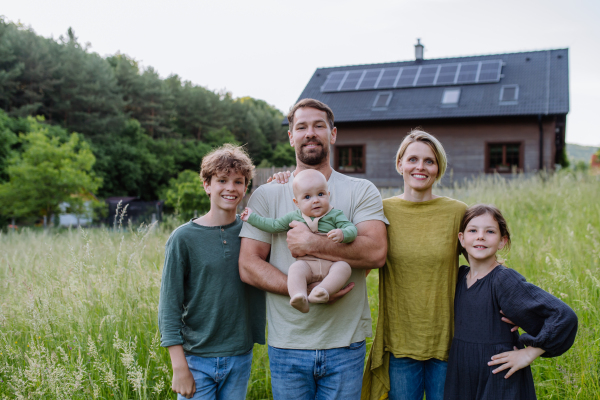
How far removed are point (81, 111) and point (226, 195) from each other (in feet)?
103

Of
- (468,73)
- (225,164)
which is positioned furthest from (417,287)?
(468,73)

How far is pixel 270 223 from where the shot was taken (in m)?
2.23

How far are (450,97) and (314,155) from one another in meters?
18.0

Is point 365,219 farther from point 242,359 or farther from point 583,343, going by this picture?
point 583,343

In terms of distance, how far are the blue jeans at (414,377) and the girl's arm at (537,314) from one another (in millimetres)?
532

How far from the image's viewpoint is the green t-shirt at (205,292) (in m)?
2.26

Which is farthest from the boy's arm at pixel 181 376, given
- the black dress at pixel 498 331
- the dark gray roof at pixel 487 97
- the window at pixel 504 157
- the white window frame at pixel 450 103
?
the white window frame at pixel 450 103

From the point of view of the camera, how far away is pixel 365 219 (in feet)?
7.59

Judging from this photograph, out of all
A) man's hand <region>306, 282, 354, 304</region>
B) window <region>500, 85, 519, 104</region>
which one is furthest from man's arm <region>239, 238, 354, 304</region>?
window <region>500, 85, 519, 104</region>

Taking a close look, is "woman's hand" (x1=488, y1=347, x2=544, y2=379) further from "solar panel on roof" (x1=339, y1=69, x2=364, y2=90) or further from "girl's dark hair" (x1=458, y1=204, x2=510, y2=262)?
"solar panel on roof" (x1=339, y1=69, x2=364, y2=90)

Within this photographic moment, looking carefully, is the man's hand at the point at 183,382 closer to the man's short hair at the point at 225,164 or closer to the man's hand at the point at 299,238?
the man's hand at the point at 299,238

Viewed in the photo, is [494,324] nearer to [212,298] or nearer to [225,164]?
[212,298]

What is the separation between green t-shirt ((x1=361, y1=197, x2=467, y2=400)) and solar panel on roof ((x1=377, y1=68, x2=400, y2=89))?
18.7m

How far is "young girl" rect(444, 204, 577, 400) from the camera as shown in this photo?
1.95 metres
